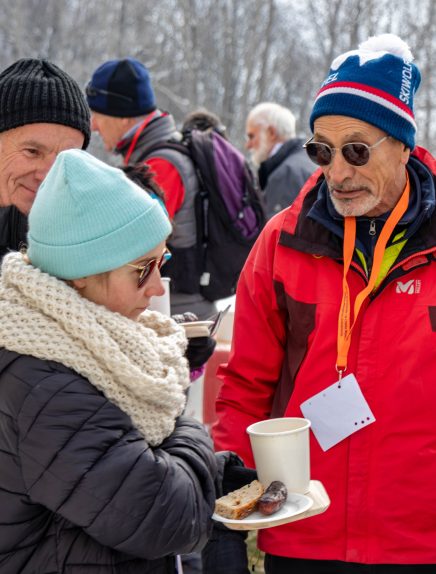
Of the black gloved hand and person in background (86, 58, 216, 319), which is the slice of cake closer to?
the black gloved hand

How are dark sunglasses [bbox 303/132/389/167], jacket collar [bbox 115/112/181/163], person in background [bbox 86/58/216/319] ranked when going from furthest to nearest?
1. jacket collar [bbox 115/112/181/163]
2. person in background [bbox 86/58/216/319]
3. dark sunglasses [bbox 303/132/389/167]

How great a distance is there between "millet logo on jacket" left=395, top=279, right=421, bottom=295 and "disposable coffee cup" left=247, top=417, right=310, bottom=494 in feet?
1.72

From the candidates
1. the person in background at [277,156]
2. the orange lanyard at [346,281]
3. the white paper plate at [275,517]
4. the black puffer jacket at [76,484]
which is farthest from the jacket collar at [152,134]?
the black puffer jacket at [76,484]

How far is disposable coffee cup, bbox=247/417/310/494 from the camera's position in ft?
7.32

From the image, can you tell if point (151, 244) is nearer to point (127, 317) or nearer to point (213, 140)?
point (127, 317)

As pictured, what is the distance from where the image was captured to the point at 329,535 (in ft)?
8.32

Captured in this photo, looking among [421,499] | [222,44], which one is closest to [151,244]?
[421,499]

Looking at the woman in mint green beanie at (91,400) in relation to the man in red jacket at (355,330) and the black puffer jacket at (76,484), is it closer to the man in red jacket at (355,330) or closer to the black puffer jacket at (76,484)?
the black puffer jacket at (76,484)

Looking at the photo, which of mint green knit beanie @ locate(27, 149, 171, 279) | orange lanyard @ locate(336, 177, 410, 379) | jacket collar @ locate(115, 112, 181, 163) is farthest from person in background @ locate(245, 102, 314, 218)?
mint green knit beanie @ locate(27, 149, 171, 279)

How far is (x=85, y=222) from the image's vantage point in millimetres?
1930

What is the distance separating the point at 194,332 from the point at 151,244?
63 centimetres

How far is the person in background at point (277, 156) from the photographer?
6.93m

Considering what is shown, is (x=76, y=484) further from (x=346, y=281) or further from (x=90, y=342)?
(x=346, y=281)

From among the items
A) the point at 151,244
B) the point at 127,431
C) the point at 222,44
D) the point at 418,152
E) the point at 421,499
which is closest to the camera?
the point at 127,431
